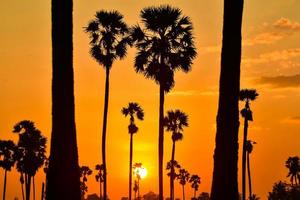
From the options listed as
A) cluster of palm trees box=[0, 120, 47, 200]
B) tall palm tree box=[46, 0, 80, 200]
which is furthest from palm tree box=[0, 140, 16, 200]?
tall palm tree box=[46, 0, 80, 200]

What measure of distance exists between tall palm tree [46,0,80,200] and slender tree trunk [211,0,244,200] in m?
3.56

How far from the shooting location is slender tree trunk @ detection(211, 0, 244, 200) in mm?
14070

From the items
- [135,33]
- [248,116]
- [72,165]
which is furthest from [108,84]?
[72,165]

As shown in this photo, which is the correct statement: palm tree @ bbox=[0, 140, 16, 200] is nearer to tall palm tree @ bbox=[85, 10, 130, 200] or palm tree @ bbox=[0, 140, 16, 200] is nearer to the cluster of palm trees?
the cluster of palm trees

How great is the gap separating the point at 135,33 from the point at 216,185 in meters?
24.7

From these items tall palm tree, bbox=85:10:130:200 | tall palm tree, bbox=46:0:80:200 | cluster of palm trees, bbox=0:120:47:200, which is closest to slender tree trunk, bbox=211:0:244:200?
tall palm tree, bbox=46:0:80:200

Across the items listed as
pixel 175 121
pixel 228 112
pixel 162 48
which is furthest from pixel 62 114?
pixel 175 121

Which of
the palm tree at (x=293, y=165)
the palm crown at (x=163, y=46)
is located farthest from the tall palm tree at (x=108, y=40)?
the palm tree at (x=293, y=165)

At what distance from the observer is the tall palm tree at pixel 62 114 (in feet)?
46.3

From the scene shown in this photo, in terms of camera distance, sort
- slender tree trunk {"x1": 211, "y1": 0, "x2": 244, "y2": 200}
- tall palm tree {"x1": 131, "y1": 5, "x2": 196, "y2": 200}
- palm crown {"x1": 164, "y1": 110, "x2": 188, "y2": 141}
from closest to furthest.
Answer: slender tree trunk {"x1": 211, "y1": 0, "x2": 244, "y2": 200} < tall palm tree {"x1": 131, "y1": 5, "x2": 196, "y2": 200} < palm crown {"x1": 164, "y1": 110, "x2": 188, "y2": 141}

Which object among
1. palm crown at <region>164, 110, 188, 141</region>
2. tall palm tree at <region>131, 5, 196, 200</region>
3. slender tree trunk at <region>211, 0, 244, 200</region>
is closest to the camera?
slender tree trunk at <region>211, 0, 244, 200</region>

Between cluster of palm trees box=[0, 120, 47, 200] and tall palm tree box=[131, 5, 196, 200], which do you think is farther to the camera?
cluster of palm trees box=[0, 120, 47, 200]

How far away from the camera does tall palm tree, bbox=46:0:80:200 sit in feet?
46.3

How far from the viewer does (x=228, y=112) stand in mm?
14273
